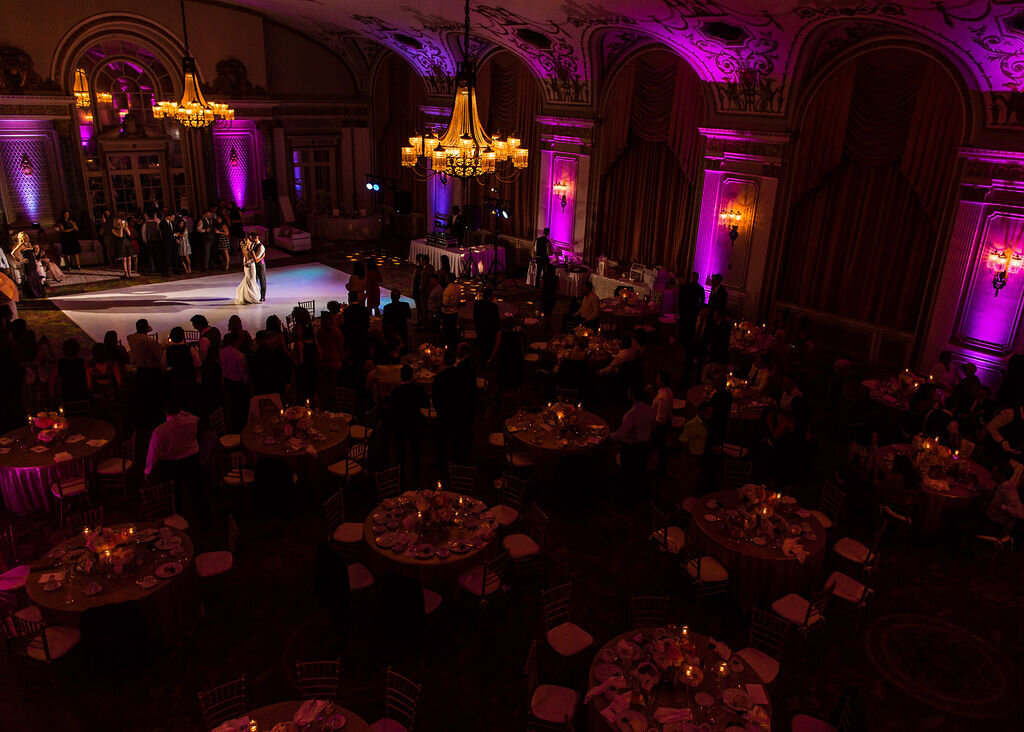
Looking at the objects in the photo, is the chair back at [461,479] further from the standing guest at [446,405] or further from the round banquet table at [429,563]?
the round banquet table at [429,563]

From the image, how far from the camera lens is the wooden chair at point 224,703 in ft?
14.8

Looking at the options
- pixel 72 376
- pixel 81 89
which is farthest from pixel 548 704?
pixel 81 89

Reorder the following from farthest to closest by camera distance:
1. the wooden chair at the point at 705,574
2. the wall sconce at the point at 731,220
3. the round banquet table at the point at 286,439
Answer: the wall sconce at the point at 731,220
the round banquet table at the point at 286,439
the wooden chair at the point at 705,574

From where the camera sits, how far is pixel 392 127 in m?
22.0

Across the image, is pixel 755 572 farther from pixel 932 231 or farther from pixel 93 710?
pixel 932 231

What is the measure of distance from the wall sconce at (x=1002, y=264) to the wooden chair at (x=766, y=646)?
709cm

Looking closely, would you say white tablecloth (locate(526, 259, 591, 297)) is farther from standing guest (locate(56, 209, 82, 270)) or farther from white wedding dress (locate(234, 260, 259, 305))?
standing guest (locate(56, 209, 82, 270))

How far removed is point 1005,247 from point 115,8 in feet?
62.7

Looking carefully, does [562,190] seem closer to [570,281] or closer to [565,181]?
[565,181]

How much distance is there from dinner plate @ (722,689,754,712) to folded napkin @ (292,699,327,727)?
8.38 feet

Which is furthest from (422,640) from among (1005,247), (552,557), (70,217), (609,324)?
(70,217)

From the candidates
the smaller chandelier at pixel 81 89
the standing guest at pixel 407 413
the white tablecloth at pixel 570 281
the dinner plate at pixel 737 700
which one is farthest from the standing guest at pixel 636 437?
the smaller chandelier at pixel 81 89

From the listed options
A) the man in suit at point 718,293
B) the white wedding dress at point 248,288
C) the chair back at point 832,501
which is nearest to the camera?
the chair back at point 832,501

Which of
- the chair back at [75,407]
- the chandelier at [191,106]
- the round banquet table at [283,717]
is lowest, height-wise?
the round banquet table at [283,717]
